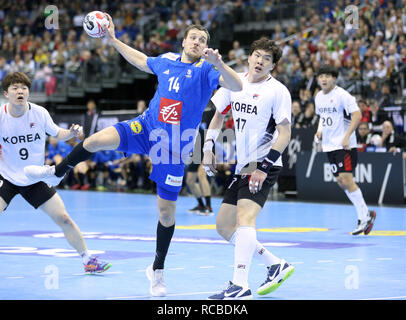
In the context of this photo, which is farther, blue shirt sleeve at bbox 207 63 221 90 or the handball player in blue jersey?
the handball player in blue jersey

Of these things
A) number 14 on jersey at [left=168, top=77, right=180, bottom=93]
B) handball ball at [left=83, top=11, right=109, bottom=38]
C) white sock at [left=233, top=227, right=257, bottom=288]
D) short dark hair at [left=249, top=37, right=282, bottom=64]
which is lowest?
white sock at [left=233, top=227, right=257, bottom=288]

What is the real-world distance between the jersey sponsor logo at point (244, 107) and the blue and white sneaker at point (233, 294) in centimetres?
175

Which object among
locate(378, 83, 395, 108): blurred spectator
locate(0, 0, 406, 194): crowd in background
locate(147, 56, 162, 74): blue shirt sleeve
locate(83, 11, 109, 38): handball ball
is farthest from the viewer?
locate(0, 0, 406, 194): crowd in background

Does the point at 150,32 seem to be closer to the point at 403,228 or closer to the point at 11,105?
the point at 403,228

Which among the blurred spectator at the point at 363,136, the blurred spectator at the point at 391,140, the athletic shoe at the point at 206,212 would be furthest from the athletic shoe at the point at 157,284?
the blurred spectator at the point at 363,136

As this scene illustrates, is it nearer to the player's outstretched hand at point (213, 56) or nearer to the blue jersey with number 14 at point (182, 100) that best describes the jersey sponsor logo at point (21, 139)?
the blue jersey with number 14 at point (182, 100)

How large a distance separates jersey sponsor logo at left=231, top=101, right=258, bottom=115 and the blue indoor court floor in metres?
1.84

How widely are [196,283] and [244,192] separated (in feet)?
4.30

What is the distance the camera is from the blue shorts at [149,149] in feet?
25.2

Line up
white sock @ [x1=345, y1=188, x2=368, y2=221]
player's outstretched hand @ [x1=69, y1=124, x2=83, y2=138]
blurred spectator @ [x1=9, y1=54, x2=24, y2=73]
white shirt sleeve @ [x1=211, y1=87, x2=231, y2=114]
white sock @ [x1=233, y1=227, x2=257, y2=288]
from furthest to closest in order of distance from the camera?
1. blurred spectator @ [x1=9, y1=54, x2=24, y2=73]
2. white sock @ [x1=345, y1=188, x2=368, y2=221]
3. player's outstretched hand @ [x1=69, y1=124, x2=83, y2=138]
4. white shirt sleeve @ [x1=211, y1=87, x2=231, y2=114]
5. white sock @ [x1=233, y1=227, x2=257, y2=288]

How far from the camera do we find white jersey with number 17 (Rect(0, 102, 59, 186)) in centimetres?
868

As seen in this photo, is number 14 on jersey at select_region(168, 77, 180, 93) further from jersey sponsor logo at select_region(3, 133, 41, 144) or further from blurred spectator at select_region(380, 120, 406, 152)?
blurred spectator at select_region(380, 120, 406, 152)

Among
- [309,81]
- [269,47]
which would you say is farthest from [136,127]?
[309,81]

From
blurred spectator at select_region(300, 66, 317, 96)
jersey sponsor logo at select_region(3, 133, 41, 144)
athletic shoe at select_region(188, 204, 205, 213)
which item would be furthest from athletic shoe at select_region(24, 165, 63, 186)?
blurred spectator at select_region(300, 66, 317, 96)
